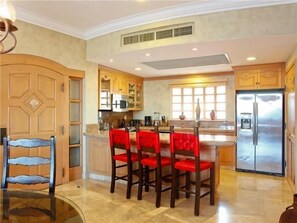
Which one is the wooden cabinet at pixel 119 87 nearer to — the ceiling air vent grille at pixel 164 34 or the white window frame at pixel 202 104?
the white window frame at pixel 202 104

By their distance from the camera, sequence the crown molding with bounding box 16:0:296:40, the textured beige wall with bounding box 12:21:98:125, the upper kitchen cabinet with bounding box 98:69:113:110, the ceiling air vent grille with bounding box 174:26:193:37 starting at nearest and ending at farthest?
1. the crown molding with bounding box 16:0:296:40
2. the ceiling air vent grille with bounding box 174:26:193:37
3. the textured beige wall with bounding box 12:21:98:125
4. the upper kitchen cabinet with bounding box 98:69:113:110

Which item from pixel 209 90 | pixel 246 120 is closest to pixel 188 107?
pixel 209 90

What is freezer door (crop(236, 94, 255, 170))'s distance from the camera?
5.16 meters

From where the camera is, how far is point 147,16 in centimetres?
375

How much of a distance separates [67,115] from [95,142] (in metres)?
0.75

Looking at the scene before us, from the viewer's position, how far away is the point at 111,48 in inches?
169

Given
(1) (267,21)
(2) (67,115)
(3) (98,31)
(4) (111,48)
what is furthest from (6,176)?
(1) (267,21)

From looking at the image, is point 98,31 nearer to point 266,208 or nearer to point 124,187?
point 124,187

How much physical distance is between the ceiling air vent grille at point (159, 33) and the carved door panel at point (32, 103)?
4.57ft

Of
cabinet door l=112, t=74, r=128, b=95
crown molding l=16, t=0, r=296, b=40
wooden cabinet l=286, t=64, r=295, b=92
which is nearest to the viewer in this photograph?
crown molding l=16, t=0, r=296, b=40

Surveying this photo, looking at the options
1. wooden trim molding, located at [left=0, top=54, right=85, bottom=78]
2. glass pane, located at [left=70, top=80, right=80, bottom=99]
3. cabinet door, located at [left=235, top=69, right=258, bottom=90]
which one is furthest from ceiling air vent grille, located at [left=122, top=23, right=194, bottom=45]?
cabinet door, located at [left=235, top=69, right=258, bottom=90]

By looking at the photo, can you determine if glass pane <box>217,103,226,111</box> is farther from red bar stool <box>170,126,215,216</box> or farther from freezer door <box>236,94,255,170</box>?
red bar stool <box>170,126,215,216</box>

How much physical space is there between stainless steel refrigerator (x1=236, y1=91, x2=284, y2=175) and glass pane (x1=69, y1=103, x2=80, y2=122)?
3323 mm

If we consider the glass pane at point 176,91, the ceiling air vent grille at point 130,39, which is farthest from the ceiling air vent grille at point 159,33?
the glass pane at point 176,91
